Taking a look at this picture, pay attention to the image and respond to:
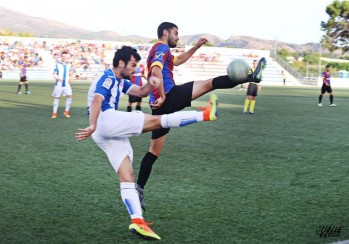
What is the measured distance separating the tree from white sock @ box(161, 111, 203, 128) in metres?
78.3

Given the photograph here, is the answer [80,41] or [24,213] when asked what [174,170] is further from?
[80,41]

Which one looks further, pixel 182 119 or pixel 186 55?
pixel 186 55

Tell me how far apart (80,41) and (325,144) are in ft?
192

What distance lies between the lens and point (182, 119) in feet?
13.8

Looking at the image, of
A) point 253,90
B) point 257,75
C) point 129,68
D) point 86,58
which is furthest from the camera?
point 86,58

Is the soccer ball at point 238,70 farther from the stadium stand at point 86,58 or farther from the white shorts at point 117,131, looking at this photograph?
the stadium stand at point 86,58

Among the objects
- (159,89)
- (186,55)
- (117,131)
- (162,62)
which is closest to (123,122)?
(117,131)

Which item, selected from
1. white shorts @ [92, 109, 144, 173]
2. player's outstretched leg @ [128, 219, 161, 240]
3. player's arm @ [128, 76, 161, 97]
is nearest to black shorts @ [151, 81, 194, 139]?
player's arm @ [128, 76, 161, 97]

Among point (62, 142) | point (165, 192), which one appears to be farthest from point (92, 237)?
point (62, 142)

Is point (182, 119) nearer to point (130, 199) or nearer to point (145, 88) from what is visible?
point (145, 88)

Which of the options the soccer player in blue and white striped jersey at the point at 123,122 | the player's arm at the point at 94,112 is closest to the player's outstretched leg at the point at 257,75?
the soccer player in blue and white striped jersey at the point at 123,122

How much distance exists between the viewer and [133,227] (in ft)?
13.9

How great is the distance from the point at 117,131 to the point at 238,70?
172cm

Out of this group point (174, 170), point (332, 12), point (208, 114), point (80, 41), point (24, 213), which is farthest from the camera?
point (332, 12)
